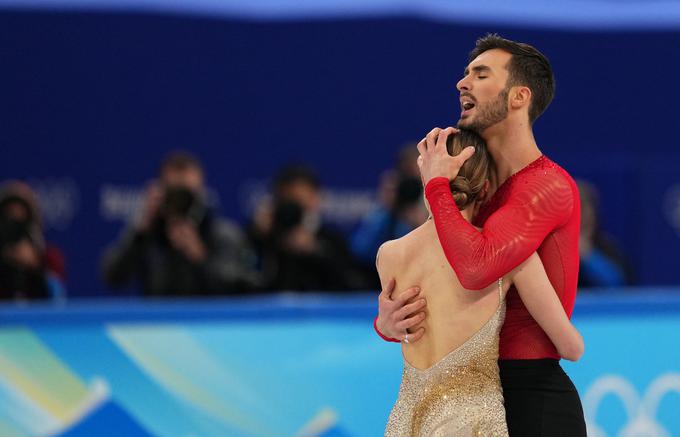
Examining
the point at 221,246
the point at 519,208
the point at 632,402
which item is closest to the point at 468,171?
the point at 519,208

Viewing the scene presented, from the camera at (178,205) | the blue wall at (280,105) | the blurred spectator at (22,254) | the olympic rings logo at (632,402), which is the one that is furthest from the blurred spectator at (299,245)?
the blue wall at (280,105)

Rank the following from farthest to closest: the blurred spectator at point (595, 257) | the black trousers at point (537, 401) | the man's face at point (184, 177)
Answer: the blurred spectator at point (595, 257)
the man's face at point (184, 177)
the black trousers at point (537, 401)

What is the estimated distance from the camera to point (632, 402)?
539 centimetres

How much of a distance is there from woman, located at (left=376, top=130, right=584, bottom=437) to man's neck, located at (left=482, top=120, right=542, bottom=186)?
0.31ft

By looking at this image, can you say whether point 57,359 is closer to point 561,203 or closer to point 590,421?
point 590,421

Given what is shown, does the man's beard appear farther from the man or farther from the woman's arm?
the woman's arm

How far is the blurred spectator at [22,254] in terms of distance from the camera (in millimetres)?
6113

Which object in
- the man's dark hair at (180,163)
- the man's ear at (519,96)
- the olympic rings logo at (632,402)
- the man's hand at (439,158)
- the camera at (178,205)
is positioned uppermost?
the man's ear at (519,96)

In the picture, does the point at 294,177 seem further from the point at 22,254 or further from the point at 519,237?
the point at 519,237

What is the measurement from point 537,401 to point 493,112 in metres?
0.80

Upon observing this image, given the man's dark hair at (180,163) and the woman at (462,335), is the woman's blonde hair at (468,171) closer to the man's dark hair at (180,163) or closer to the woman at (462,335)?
the woman at (462,335)

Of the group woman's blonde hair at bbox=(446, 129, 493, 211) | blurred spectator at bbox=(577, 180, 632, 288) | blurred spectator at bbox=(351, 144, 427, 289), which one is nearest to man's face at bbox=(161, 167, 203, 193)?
blurred spectator at bbox=(351, 144, 427, 289)

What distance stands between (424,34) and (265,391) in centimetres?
414

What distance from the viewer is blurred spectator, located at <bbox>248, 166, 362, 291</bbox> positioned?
6395 mm
